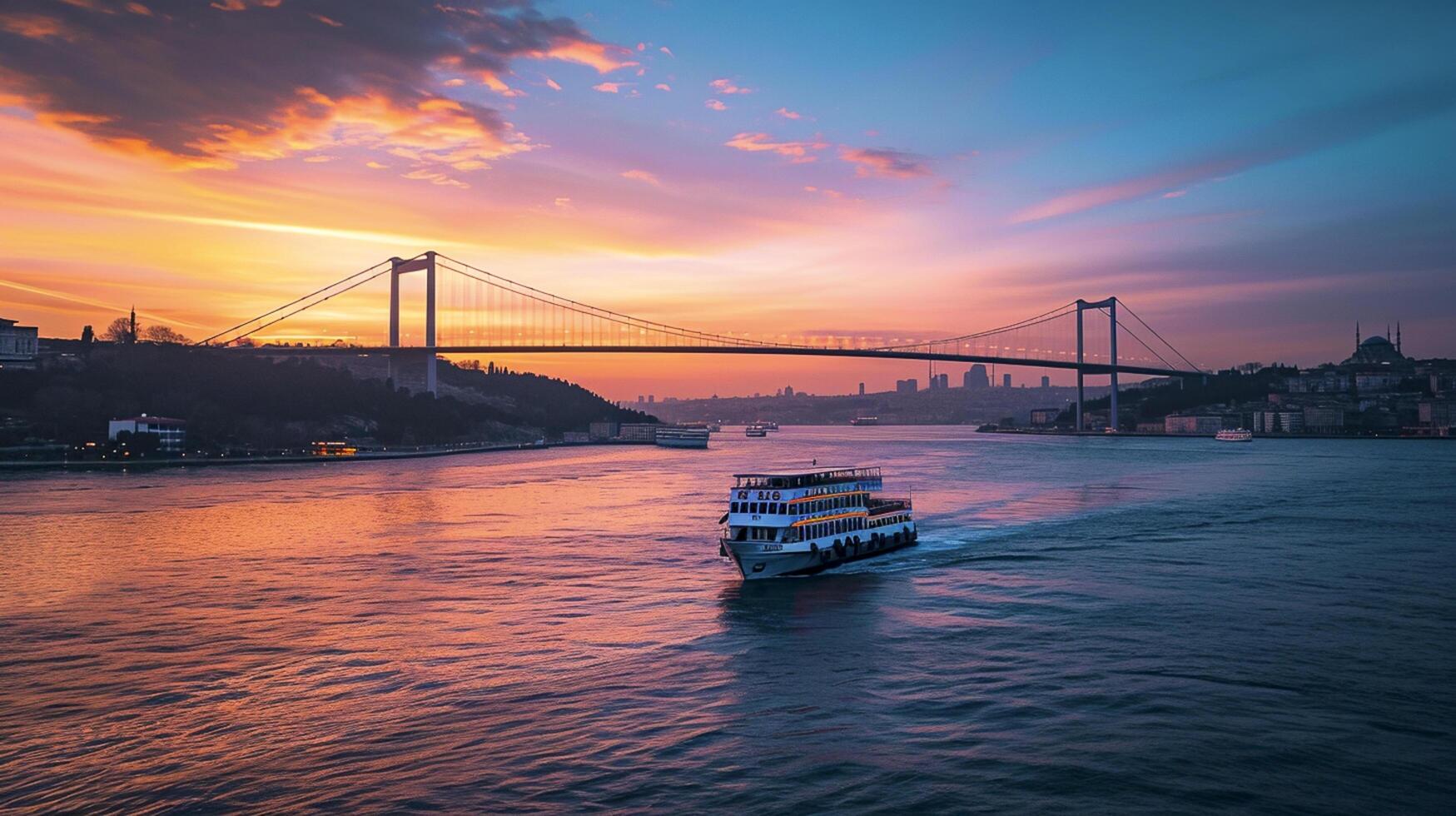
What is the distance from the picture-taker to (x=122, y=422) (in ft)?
269

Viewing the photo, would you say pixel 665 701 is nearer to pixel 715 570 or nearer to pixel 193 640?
pixel 193 640

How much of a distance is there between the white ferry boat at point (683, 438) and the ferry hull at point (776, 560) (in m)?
116

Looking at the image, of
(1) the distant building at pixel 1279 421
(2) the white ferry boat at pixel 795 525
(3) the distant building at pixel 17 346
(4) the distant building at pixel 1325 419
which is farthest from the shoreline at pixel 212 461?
(4) the distant building at pixel 1325 419

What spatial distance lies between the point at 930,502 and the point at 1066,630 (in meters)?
31.2

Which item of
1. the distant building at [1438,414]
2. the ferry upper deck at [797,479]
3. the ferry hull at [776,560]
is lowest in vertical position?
the ferry hull at [776,560]

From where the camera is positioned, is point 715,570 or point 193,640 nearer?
point 193,640

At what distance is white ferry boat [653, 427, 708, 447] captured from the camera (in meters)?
149

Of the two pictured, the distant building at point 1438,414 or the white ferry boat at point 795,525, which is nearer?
the white ferry boat at point 795,525

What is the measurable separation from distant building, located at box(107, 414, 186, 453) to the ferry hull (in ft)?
246

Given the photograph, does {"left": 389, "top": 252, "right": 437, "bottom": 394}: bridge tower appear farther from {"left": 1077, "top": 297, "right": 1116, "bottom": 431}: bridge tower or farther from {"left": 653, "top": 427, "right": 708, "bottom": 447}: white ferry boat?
{"left": 1077, "top": 297, "right": 1116, "bottom": 431}: bridge tower

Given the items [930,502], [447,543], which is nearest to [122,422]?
[447,543]

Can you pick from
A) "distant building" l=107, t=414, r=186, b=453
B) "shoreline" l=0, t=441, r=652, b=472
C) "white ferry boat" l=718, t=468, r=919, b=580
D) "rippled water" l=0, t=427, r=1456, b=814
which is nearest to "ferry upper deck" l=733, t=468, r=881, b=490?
"white ferry boat" l=718, t=468, r=919, b=580

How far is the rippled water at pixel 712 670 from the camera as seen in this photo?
1290cm

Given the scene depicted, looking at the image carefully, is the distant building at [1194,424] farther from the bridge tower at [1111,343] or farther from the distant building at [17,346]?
the distant building at [17,346]
